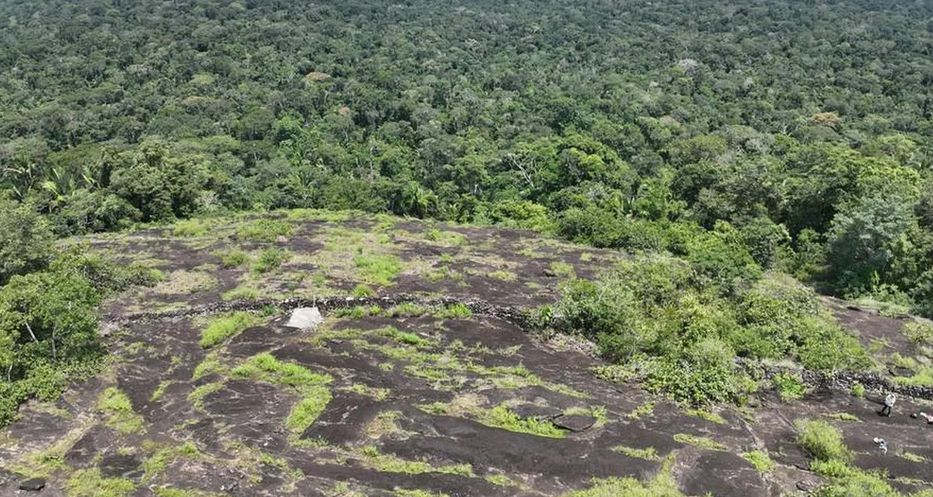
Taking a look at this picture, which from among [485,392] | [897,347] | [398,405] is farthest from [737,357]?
[398,405]

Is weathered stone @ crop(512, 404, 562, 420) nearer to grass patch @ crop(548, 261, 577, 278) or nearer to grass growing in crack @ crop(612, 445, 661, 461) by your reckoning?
grass growing in crack @ crop(612, 445, 661, 461)

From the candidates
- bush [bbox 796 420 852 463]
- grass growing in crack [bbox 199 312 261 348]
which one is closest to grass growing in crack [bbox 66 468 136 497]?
grass growing in crack [bbox 199 312 261 348]

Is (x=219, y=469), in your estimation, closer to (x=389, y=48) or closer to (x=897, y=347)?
(x=897, y=347)

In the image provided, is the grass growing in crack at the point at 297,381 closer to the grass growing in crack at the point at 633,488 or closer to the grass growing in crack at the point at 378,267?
the grass growing in crack at the point at 633,488

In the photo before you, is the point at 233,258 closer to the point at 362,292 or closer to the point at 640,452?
the point at 362,292

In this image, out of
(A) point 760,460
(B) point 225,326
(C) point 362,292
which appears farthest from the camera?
(C) point 362,292

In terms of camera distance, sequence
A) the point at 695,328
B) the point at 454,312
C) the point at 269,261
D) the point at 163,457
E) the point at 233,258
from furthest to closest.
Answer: the point at 233,258 < the point at 269,261 < the point at 454,312 < the point at 695,328 < the point at 163,457

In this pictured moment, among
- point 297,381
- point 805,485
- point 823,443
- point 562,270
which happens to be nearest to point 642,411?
point 805,485
